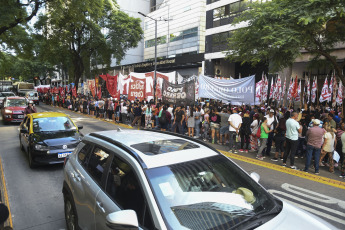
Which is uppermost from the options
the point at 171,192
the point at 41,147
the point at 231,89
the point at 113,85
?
the point at 113,85

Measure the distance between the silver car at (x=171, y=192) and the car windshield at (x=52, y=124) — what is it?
5140 millimetres

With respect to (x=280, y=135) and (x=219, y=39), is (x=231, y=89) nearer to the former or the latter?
(x=280, y=135)

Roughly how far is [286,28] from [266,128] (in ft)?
13.2

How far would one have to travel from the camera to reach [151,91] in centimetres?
1766

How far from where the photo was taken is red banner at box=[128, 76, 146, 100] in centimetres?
1783

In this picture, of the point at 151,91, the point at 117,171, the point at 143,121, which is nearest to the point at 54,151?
the point at 117,171

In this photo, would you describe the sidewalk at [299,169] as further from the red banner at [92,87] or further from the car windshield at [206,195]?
the red banner at [92,87]

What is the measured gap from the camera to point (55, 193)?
18.9 ft

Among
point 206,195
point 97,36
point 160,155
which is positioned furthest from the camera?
point 97,36

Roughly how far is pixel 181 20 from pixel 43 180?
35.4 meters

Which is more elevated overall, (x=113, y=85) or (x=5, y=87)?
(x=113, y=85)

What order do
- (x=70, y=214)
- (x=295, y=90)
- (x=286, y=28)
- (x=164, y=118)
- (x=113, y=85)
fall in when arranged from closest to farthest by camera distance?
1. (x=70, y=214)
2. (x=286, y=28)
3. (x=164, y=118)
4. (x=295, y=90)
5. (x=113, y=85)

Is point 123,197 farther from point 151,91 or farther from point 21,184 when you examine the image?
point 151,91

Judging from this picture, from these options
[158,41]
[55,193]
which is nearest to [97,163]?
[55,193]
